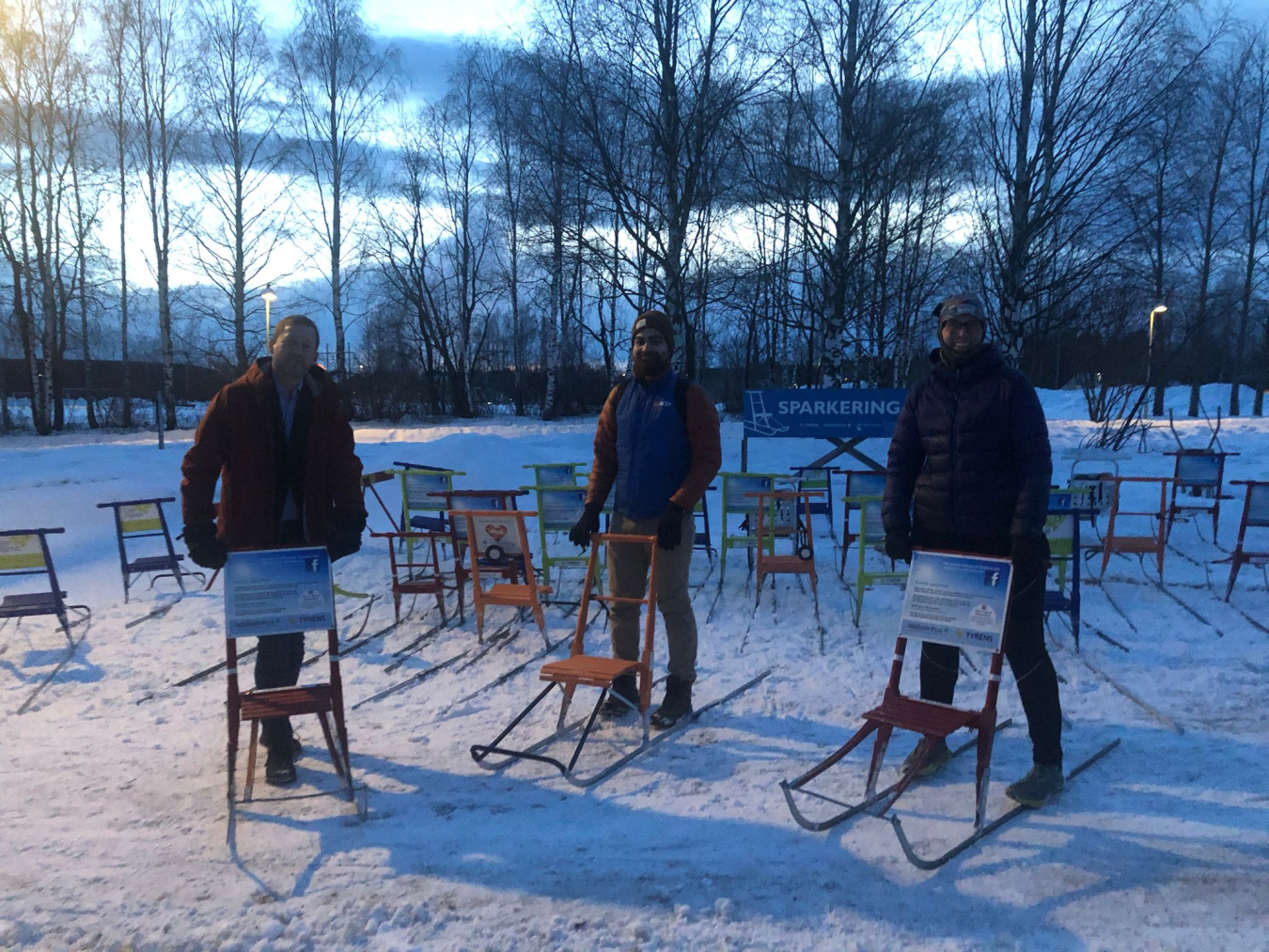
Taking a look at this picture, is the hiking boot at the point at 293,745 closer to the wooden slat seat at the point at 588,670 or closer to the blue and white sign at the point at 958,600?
the wooden slat seat at the point at 588,670

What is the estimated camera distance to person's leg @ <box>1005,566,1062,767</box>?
3.02m

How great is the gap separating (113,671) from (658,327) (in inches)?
143

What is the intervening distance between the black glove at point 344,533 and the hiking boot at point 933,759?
2.22 metres

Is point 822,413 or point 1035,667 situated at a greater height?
point 822,413

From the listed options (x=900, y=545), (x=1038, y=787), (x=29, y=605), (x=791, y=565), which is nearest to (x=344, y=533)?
(x=900, y=545)

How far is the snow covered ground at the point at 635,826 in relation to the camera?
2.40 meters

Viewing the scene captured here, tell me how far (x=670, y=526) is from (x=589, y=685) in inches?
30.1

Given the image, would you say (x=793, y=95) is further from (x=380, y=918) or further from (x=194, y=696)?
(x=380, y=918)

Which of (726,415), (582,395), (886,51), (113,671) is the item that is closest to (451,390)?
(582,395)

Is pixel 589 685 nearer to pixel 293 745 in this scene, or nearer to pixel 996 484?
pixel 293 745

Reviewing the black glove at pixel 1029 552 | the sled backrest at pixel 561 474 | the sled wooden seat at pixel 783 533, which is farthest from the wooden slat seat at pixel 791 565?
the black glove at pixel 1029 552

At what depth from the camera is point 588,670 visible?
3.59 metres

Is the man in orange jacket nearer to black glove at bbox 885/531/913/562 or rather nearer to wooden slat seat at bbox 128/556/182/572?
black glove at bbox 885/531/913/562

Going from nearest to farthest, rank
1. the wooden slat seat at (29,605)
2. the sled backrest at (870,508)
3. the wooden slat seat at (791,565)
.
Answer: the wooden slat seat at (29,605), the sled backrest at (870,508), the wooden slat seat at (791,565)
